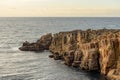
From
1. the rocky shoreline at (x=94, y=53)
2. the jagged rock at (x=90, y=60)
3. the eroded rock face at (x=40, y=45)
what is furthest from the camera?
the eroded rock face at (x=40, y=45)

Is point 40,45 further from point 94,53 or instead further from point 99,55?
point 99,55

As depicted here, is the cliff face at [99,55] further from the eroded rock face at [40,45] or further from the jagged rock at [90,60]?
the eroded rock face at [40,45]

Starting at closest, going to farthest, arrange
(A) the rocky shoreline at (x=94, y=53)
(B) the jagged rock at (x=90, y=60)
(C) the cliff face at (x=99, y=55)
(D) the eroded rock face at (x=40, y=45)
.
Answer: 1. (C) the cliff face at (x=99, y=55)
2. (A) the rocky shoreline at (x=94, y=53)
3. (B) the jagged rock at (x=90, y=60)
4. (D) the eroded rock face at (x=40, y=45)

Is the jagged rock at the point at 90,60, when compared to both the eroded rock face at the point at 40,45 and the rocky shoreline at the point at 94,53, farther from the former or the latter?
the eroded rock face at the point at 40,45

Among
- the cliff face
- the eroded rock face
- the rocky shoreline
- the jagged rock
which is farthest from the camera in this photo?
the eroded rock face

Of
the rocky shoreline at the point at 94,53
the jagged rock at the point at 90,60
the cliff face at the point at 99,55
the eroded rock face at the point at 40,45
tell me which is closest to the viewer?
the cliff face at the point at 99,55

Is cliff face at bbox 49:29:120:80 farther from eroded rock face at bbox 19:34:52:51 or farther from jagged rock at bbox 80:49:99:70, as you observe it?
eroded rock face at bbox 19:34:52:51

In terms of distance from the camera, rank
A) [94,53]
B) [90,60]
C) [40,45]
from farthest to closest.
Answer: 1. [40,45]
2. [94,53]
3. [90,60]

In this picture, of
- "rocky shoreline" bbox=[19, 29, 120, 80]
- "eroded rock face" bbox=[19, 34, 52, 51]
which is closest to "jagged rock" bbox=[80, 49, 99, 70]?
"rocky shoreline" bbox=[19, 29, 120, 80]

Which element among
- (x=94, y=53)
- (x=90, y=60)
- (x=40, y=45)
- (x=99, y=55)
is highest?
(x=94, y=53)

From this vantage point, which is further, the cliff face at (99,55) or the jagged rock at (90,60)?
the jagged rock at (90,60)

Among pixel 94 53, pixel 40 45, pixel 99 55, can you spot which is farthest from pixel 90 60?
pixel 40 45

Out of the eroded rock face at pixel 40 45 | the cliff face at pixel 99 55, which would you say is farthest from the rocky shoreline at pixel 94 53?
the eroded rock face at pixel 40 45

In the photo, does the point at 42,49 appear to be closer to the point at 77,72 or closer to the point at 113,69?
the point at 77,72
